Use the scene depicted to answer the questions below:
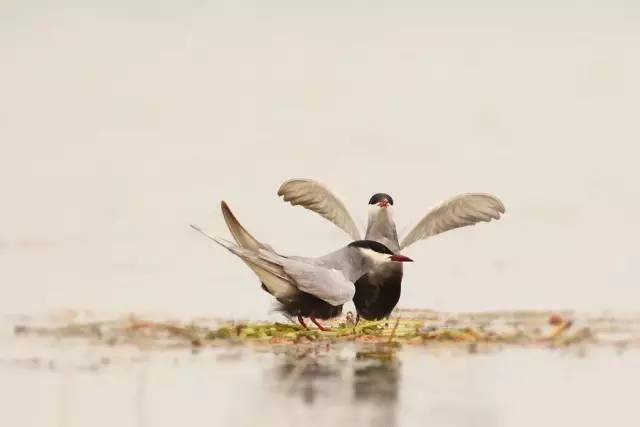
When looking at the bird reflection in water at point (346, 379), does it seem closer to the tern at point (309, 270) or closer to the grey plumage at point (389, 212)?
the tern at point (309, 270)

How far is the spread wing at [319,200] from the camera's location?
→ 278 inches

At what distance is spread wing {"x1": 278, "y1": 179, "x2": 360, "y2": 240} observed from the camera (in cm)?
707

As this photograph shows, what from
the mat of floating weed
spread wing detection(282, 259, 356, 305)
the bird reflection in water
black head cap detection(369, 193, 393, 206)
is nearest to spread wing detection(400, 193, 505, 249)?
black head cap detection(369, 193, 393, 206)

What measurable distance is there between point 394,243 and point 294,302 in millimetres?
723

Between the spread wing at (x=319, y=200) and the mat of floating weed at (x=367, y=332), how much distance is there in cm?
54

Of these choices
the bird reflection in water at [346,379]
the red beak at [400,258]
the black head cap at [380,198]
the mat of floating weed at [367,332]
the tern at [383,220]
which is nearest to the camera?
the bird reflection in water at [346,379]

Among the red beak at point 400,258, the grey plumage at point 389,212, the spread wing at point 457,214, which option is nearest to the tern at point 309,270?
the red beak at point 400,258

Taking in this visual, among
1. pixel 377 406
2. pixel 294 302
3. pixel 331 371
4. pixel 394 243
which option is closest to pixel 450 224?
pixel 394 243

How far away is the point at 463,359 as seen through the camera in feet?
18.9

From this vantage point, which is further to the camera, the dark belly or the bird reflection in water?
the dark belly

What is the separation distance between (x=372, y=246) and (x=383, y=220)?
0.79 ft

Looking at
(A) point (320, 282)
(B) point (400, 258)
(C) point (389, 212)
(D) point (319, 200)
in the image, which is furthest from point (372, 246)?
(D) point (319, 200)

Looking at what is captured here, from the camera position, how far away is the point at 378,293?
674 centimetres

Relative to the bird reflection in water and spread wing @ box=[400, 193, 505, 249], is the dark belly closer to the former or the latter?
spread wing @ box=[400, 193, 505, 249]
